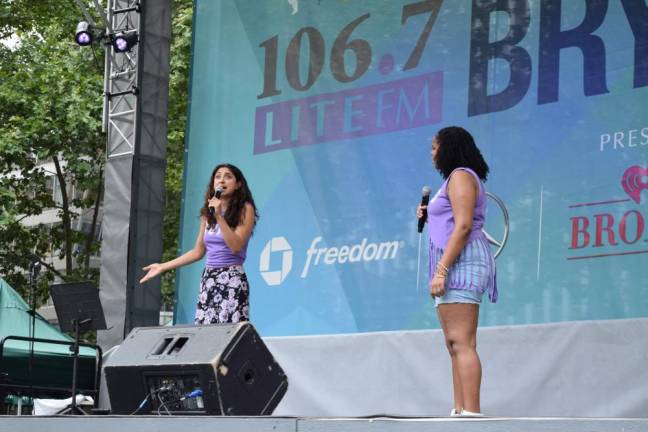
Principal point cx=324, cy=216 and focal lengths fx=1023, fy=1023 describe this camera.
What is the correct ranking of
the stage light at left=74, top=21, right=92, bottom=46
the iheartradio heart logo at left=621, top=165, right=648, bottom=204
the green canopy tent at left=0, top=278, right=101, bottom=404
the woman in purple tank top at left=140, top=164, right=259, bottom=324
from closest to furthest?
the woman in purple tank top at left=140, top=164, right=259, bottom=324, the iheartradio heart logo at left=621, top=165, right=648, bottom=204, the green canopy tent at left=0, top=278, right=101, bottom=404, the stage light at left=74, top=21, right=92, bottom=46

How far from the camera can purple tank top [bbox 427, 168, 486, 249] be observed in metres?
4.13

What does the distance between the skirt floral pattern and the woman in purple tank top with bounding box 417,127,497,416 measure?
126cm

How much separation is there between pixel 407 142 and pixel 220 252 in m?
2.02

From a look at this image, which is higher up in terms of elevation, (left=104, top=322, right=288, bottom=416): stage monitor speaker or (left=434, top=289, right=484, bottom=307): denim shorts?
(left=434, top=289, right=484, bottom=307): denim shorts

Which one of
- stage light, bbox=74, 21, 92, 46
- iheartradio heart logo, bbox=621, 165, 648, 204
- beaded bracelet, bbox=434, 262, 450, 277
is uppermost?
stage light, bbox=74, 21, 92, 46

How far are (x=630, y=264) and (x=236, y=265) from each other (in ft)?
6.98

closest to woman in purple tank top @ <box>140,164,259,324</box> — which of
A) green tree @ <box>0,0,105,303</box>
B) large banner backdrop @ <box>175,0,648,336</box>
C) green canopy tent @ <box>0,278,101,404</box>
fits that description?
large banner backdrop @ <box>175,0,648,336</box>

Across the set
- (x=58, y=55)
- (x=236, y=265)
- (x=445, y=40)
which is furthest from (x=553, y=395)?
(x=58, y=55)

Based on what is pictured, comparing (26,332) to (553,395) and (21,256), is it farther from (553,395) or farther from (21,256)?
(21,256)

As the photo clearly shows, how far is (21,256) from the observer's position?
17.4 m

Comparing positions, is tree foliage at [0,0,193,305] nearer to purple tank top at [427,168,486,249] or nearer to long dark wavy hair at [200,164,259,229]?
long dark wavy hair at [200,164,259,229]

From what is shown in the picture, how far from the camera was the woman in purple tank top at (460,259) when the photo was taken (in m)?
3.94

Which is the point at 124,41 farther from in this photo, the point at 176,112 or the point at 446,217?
the point at 176,112

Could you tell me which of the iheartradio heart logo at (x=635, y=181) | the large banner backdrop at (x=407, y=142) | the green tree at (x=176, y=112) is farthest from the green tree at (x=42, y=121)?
the iheartradio heart logo at (x=635, y=181)
